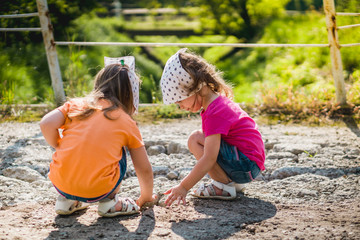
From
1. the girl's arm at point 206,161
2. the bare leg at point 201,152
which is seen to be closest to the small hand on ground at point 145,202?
the girl's arm at point 206,161

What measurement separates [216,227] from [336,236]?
1.88 feet

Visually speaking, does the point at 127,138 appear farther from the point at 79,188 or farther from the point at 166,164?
the point at 166,164

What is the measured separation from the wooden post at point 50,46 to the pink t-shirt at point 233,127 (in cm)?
255

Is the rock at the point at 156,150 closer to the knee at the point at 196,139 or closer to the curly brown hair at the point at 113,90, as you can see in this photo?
the knee at the point at 196,139

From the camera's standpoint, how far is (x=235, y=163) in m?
2.36

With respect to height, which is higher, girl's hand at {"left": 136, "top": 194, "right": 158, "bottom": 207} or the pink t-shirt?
the pink t-shirt

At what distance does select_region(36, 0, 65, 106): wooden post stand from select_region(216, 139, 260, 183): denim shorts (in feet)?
8.62

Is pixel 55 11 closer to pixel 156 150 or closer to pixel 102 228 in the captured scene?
pixel 156 150

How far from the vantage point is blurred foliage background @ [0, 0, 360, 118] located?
480 centimetres

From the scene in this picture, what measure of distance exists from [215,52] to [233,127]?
295 inches

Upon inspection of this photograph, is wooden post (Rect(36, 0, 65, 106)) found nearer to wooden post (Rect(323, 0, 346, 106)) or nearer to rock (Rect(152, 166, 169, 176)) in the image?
rock (Rect(152, 166, 169, 176))

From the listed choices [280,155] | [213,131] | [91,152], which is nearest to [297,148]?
[280,155]

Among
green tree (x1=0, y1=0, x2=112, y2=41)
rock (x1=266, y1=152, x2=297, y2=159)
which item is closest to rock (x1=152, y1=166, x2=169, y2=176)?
rock (x1=266, y1=152, x2=297, y2=159)

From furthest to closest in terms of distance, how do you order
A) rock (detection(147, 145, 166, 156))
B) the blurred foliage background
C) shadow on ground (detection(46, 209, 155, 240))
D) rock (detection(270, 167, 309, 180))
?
1. the blurred foliage background
2. rock (detection(147, 145, 166, 156))
3. rock (detection(270, 167, 309, 180))
4. shadow on ground (detection(46, 209, 155, 240))
